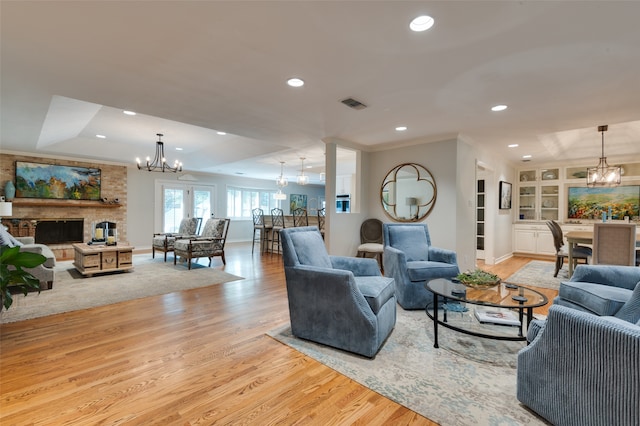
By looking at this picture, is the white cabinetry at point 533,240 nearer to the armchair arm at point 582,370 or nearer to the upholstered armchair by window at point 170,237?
the armchair arm at point 582,370

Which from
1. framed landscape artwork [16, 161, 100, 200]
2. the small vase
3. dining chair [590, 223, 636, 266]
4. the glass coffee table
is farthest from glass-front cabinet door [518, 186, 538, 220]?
the small vase

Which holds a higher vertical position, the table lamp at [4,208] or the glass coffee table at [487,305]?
the table lamp at [4,208]

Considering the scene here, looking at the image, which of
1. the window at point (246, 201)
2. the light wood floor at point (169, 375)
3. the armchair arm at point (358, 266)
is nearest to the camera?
the light wood floor at point (169, 375)

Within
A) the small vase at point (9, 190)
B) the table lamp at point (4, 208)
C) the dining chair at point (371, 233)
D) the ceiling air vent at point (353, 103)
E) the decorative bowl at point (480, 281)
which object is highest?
the ceiling air vent at point (353, 103)

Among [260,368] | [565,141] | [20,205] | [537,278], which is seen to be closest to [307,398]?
[260,368]

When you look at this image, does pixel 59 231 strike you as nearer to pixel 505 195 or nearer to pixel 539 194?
pixel 505 195

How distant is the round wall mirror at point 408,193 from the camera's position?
15.9 feet

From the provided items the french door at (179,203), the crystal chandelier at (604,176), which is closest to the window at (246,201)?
the french door at (179,203)

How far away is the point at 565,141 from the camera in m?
5.45

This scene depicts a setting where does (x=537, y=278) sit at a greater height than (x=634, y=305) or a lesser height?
lesser

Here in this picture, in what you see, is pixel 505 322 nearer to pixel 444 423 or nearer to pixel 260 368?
pixel 444 423

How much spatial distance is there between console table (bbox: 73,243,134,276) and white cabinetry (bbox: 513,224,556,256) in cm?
854

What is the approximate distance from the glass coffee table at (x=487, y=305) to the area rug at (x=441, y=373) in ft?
0.46

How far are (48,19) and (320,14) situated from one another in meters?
1.71
